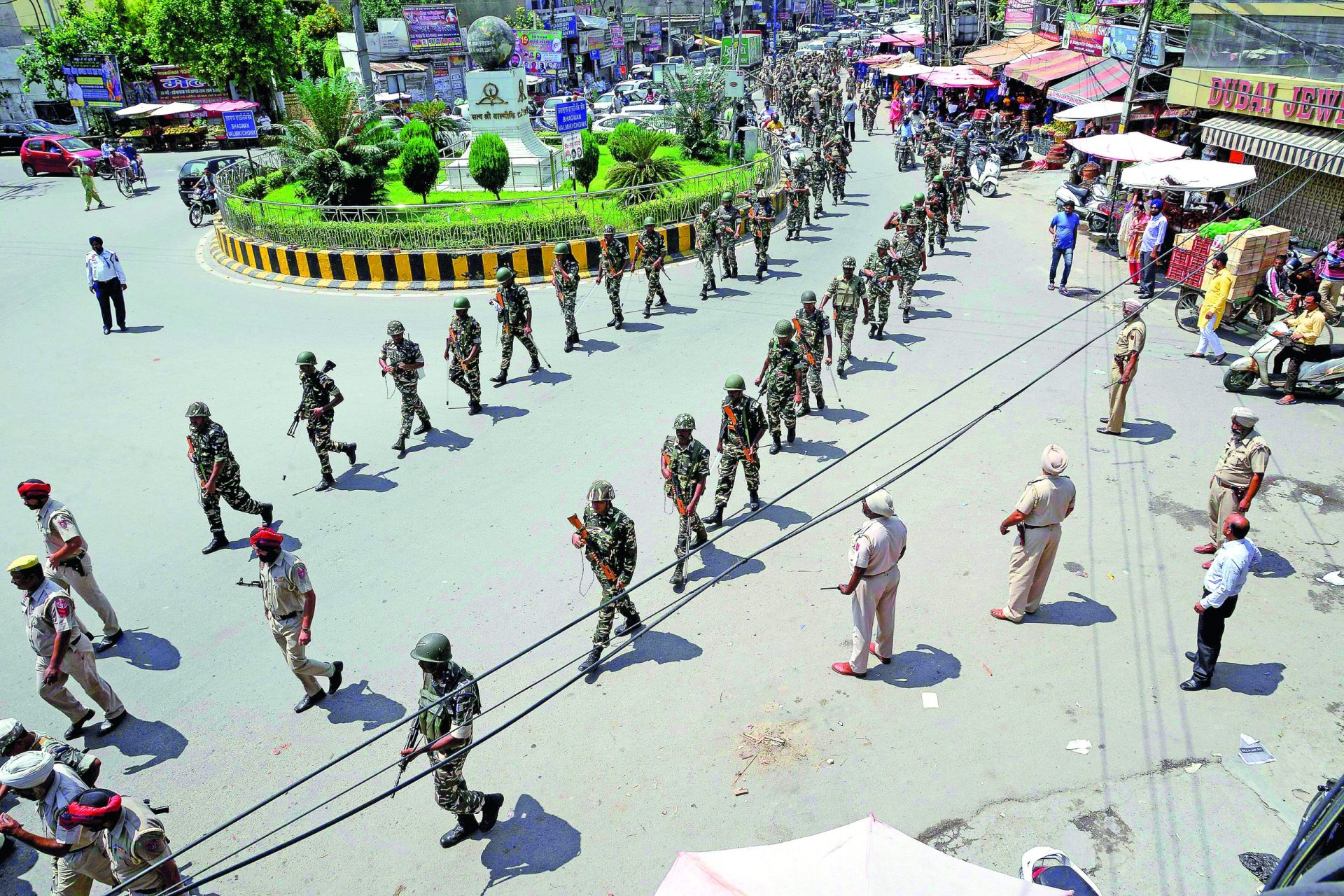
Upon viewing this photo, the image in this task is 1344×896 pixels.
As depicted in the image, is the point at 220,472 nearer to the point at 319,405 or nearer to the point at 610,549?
the point at 319,405

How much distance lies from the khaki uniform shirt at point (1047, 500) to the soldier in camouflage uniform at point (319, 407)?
6.48 m

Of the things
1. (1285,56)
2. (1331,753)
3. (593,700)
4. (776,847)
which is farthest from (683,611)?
(1285,56)

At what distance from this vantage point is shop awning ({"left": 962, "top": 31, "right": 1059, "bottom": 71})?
3017cm

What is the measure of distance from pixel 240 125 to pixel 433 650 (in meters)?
30.7

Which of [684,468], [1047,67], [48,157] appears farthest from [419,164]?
[1047,67]

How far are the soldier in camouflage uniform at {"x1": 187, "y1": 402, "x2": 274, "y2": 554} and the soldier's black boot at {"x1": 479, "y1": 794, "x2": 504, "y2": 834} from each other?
12.7 ft

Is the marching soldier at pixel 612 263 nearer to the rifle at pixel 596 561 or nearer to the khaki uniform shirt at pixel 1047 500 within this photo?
the rifle at pixel 596 561

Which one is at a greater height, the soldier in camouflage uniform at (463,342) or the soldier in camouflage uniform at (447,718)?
the soldier in camouflage uniform at (463,342)

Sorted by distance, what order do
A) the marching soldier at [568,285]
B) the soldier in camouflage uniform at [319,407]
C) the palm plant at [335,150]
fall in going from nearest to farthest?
the soldier in camouflage uniform at [319,407], the marching soldier at [568,285], the palm plant at [335,150]

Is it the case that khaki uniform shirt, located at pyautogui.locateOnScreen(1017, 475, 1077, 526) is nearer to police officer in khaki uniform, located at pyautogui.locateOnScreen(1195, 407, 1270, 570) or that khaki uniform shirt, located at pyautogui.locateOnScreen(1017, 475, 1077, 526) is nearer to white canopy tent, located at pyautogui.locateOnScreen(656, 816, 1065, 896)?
police officer in khaki uniform, located at pyautogui.locateOnScreen(1195, 407, 1270, 570)

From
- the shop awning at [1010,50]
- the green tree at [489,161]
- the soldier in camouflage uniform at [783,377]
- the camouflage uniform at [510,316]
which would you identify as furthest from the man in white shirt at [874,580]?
the shop awning at [1010,50]

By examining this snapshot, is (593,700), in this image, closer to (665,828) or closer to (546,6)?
(665,828)

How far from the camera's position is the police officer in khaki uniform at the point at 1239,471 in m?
6.82

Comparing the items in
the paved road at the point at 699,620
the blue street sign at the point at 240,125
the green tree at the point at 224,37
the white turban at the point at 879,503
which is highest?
the green tree at the point at 224,37
